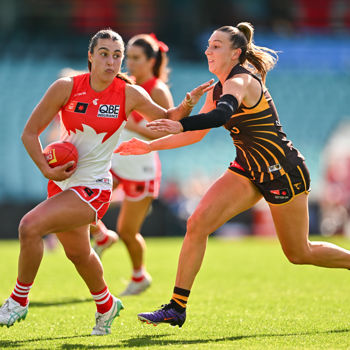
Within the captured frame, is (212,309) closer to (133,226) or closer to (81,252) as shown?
(133,226)

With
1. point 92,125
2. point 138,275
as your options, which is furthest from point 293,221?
point 138,275

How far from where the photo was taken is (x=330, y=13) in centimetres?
2511

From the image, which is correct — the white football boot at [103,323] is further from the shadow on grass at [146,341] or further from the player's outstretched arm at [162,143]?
the player's outstretched arm at [162,143]

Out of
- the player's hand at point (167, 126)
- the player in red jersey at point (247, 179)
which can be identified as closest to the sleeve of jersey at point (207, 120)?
the player's hand at point (167, 126)

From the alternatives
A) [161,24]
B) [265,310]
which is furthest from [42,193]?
[265,310]

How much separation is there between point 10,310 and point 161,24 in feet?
62.1

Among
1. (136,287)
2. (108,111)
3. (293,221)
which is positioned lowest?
(136,287)

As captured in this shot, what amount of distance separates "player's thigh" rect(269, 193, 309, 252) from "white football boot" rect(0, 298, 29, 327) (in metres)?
2.02

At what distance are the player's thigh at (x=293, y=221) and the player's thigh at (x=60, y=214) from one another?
1.43m

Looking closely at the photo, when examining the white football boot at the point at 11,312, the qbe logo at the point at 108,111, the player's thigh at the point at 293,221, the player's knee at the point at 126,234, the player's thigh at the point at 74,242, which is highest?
the qbe logo at the point at 108,111

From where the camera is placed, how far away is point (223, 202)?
17.9ft

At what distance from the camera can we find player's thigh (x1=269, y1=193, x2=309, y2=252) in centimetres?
543

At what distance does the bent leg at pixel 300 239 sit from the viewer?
544 cm

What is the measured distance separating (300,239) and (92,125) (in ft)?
5.91
